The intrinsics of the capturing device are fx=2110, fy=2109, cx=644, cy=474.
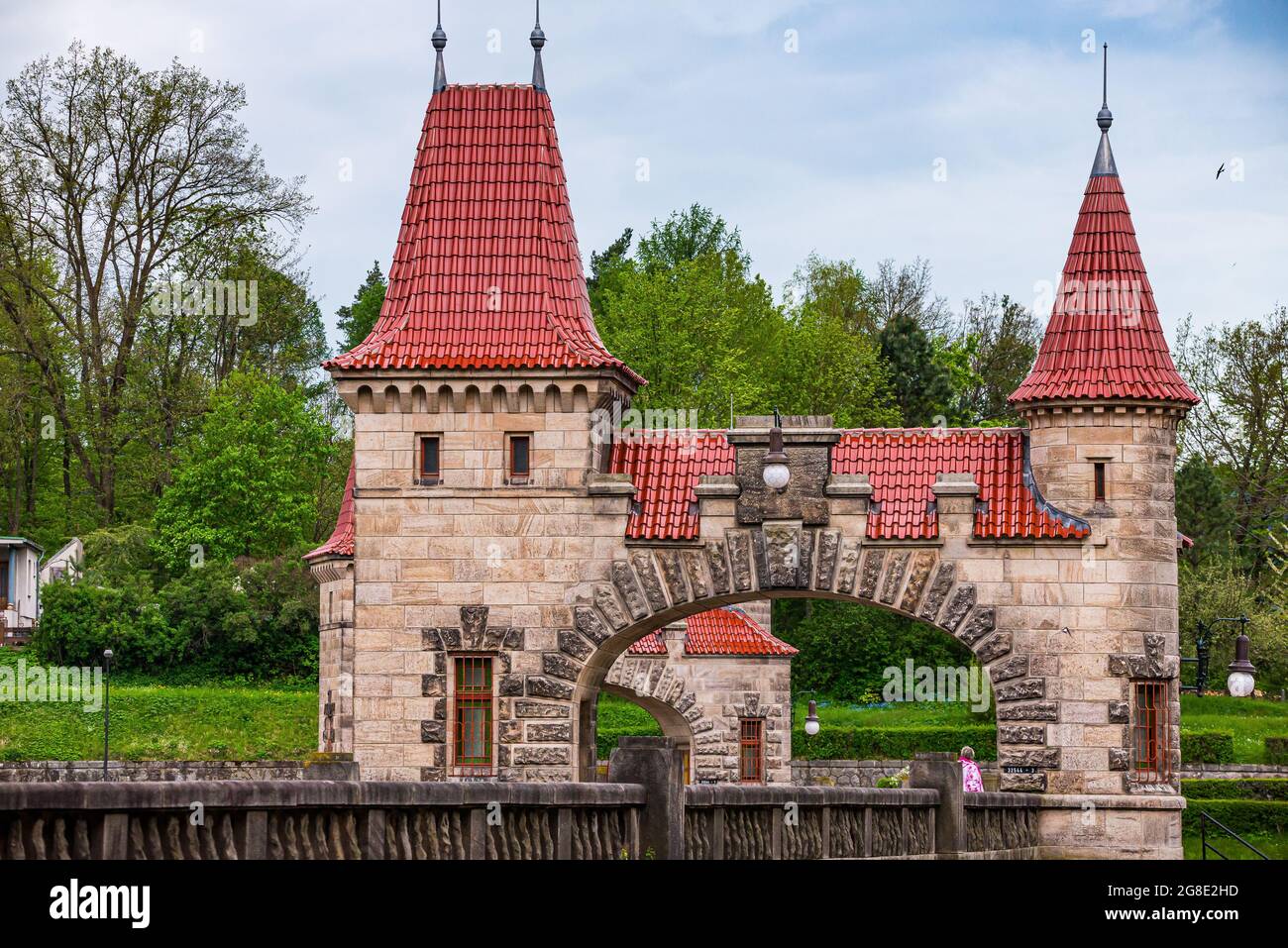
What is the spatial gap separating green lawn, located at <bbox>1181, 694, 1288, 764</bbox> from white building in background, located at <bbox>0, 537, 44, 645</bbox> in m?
30.4

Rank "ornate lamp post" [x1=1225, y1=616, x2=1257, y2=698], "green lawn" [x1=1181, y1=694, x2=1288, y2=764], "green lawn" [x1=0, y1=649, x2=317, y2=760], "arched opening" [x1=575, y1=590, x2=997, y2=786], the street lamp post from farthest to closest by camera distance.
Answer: "green lawn" [x1=1181, y1=694, x2=1288, y2=764]
"green lawn" [x1=0, y1=649, x2=317, y2=760]
the street lamp post
"arched opening" [x1=575, y1=590, x2=997, y2=786]
"ornate lamp post" [x1=1225, y1=616, x2=1257, y2=698]

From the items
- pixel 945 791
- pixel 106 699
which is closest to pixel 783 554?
pixel 945 791

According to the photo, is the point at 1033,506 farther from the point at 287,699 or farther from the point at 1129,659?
the point at 287,699

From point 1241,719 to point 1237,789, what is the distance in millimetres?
8576

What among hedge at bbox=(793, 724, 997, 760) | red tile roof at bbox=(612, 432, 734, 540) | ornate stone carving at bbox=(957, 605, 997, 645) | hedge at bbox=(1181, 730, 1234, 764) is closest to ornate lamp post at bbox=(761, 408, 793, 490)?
red tile roof at bbox=(612, 432, 734, 540)

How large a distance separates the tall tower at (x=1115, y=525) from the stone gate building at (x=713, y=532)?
1.2 inches

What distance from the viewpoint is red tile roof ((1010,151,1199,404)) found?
94.4 feet

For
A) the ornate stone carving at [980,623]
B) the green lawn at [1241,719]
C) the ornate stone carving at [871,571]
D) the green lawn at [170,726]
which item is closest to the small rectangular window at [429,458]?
the ornate stone carving at [871,571]

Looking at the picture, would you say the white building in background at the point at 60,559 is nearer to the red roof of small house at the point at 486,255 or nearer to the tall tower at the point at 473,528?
the red roof of small house at the point at 486,255

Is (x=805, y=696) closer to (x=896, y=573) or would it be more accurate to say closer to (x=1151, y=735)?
(x=1151, y=735)

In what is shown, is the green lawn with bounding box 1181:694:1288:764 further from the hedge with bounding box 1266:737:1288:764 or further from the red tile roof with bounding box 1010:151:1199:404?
the red tile roof with bounding box 1010:151:1199:404

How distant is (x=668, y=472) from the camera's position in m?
29.4

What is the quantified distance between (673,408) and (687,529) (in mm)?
24620
